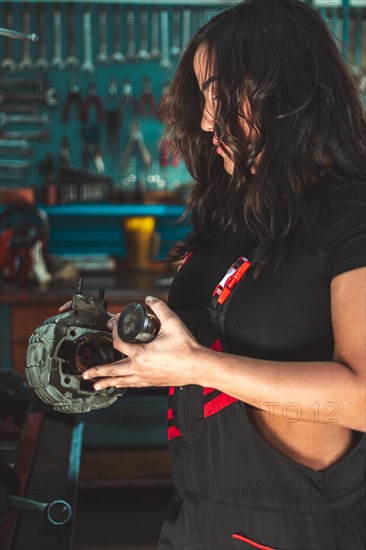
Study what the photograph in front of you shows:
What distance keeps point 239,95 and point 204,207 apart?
0.34 metres

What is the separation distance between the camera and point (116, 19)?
4348mm

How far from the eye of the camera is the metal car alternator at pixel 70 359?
51.3 inches

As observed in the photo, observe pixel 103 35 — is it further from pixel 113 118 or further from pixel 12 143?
pixel 12 143

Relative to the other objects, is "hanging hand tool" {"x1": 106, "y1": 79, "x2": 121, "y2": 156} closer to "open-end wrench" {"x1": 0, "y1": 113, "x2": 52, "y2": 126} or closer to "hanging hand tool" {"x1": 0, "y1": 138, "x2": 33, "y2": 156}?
"open-end wrench" {"x1": 0, "y1": 113, "x2": 52, "y2": 126}

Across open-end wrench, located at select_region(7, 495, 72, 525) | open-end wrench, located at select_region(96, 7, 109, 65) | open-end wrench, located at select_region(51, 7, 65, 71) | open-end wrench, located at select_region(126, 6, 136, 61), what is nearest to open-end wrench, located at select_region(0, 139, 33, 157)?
open-end wrench, located at select_region(51, 7, 65, 71)

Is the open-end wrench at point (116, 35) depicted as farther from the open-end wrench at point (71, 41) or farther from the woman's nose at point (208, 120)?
the woman's nose at point (208, 120)

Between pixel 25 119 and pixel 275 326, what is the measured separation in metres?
3.37

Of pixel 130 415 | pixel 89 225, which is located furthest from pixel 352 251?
pixel 89 225

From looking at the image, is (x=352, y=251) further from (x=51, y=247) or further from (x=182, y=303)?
(x=51, y=247)

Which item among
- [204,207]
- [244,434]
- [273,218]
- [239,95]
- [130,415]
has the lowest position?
[130,415]

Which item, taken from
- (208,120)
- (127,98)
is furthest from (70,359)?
(127,98)

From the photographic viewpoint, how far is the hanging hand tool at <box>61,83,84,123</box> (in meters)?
4.32

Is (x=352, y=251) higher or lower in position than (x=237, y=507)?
higher

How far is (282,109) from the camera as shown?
125 cm
